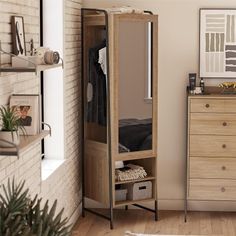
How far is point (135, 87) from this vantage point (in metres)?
5.43

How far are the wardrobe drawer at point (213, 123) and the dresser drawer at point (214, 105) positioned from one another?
4 centimetres

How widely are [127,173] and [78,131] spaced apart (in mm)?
600

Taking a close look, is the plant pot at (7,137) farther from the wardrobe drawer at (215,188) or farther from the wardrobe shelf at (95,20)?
the wardrobe drawer at (215,188)

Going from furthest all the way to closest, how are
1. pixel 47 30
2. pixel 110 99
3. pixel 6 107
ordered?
1. pixel 110 99
2. pixel 47 30
3. pixel 6 107

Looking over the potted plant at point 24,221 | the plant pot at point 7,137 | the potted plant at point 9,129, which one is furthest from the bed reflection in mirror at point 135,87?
the potted plant at point 24,221

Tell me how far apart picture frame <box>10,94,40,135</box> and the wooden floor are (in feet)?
6.14

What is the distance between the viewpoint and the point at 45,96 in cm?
501

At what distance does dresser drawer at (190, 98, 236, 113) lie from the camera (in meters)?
5.50

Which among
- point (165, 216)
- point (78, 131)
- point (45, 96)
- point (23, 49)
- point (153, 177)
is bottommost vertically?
point (165, 216)

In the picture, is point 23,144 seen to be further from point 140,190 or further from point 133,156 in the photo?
point 140,190

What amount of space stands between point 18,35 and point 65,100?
1.45m

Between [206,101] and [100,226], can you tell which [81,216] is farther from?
[206,101]

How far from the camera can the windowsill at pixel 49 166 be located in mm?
4543

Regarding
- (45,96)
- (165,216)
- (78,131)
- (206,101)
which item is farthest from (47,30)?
(165,216)
